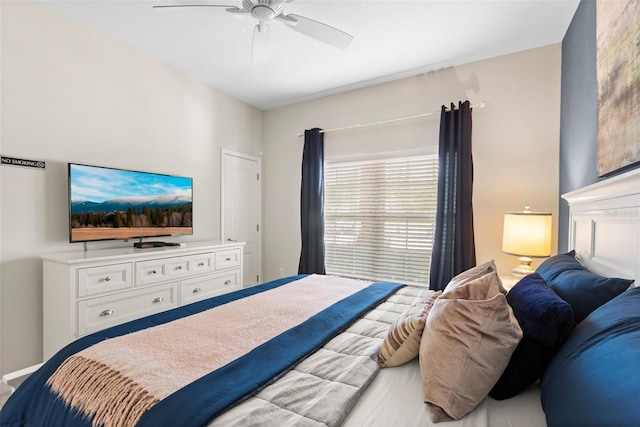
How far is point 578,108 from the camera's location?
2164 mm

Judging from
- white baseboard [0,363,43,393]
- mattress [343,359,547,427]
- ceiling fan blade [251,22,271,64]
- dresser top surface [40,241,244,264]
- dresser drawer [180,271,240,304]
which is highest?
ceiling fan blade [251,22,271,64]

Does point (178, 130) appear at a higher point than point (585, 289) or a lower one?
higher

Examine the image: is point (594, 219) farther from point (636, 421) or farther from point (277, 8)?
point (277, 8)

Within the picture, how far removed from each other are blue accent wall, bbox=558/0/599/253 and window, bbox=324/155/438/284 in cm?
111

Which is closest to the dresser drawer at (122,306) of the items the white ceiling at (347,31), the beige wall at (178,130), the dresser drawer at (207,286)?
the dresser drawer at (207,286)

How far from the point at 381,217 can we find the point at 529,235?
5.16ft

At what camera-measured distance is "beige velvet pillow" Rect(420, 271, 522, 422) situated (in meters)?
0.86

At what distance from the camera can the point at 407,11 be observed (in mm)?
2287

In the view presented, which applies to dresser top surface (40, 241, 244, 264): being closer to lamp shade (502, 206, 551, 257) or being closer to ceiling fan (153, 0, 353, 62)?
ceiling fan (153, 0, 353, 62)

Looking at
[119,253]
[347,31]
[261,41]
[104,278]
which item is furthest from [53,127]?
[347,31]

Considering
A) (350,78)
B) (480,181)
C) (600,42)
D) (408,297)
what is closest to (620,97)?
(600,42)

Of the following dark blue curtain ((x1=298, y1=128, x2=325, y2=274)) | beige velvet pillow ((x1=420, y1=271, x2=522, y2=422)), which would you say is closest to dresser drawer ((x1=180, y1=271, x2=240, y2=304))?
dark blue curtain ((x1=298, y1=128, x2=325, y2=274))

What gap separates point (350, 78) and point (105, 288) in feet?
10.3

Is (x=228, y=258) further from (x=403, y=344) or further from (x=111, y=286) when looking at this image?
(x=403, y=344)
